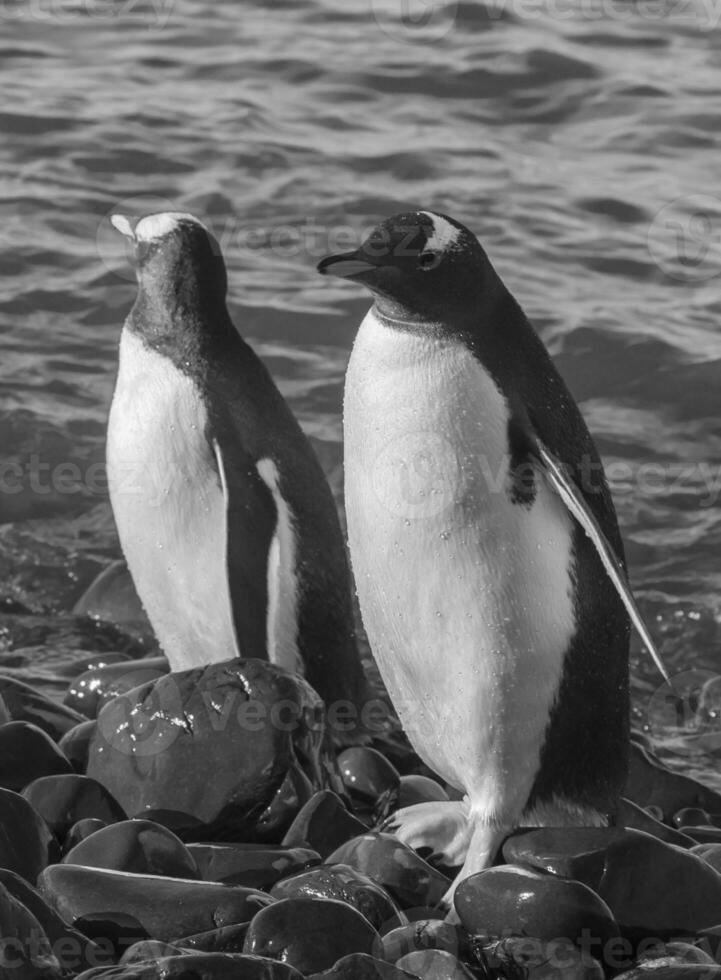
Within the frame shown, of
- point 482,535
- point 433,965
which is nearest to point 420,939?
point 433,965

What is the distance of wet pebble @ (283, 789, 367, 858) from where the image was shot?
373cm

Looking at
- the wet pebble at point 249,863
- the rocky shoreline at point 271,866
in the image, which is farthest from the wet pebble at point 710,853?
the wet pebble at point 249,863

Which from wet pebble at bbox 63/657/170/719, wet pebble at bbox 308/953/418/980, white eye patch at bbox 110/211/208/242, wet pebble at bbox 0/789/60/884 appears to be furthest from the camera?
white eye patch at bbox 110/211/208/242

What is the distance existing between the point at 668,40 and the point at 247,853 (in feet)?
33.4

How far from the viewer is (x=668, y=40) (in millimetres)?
12430

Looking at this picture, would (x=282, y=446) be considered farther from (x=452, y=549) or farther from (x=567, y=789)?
(x=567, y=789)

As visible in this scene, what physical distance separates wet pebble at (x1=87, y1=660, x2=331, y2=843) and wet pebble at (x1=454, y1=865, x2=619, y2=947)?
0.61 metres

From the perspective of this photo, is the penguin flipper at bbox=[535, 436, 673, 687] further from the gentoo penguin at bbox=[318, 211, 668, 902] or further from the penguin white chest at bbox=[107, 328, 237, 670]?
the penguin white chest at bbox=[107, 328, 237, 670]

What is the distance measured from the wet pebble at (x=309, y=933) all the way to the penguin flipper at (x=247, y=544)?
150 cm

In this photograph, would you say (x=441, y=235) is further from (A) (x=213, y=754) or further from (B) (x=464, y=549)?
(A) (x=213, y=754)

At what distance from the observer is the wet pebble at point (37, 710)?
14.1 feet

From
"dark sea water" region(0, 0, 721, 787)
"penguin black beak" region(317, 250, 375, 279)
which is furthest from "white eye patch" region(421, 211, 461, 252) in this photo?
"dark sea water" region(0, 0, 721, 787)

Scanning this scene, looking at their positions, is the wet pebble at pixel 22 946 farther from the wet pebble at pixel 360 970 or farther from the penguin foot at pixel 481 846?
the penguin foot at pixel 481 846

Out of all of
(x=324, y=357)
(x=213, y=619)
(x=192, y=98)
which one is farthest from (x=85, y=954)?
(x=192, y=98)
